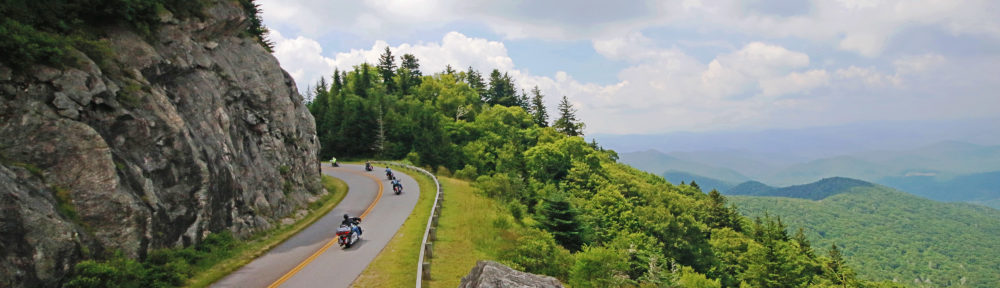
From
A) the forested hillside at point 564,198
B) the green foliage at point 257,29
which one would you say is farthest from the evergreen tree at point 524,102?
the green foliage at point 257,29

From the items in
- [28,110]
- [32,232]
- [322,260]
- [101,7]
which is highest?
[101,7]

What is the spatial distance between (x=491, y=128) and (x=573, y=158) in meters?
20.4

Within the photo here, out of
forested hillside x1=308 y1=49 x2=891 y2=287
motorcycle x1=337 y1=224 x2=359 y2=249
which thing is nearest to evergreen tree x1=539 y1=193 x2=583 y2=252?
forested hillside x1=308 y1=49 x2=891 y2=287

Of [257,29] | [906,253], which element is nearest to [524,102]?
[257,29]

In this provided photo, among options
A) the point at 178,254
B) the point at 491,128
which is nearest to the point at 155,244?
the point at 178,254

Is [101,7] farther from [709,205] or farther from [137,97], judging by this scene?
[709,205]

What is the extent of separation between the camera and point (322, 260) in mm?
16031

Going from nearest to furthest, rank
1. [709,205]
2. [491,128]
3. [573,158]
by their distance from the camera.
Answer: [573,158] < [709,205] < [491,128]

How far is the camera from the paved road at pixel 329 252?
45.5 ft

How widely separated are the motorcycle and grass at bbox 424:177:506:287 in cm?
336

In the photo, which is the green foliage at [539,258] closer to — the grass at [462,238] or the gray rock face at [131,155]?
the grass at [462,238]

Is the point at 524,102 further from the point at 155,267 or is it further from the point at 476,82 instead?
the point at 155,267

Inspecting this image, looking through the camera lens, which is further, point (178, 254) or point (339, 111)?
point (339, 111)

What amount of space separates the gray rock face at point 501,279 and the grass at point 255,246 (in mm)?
9473
